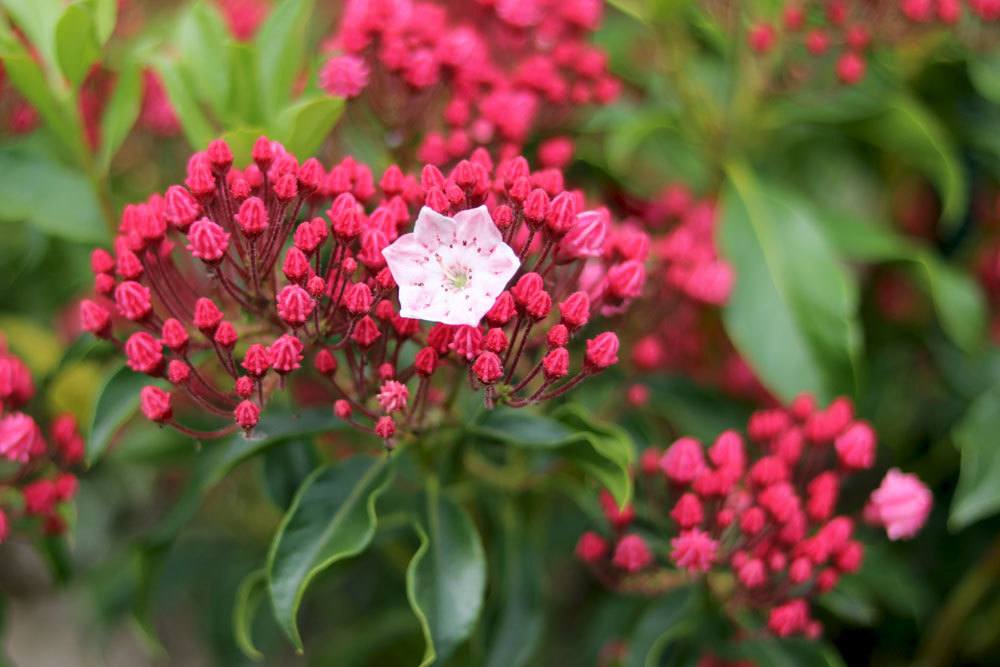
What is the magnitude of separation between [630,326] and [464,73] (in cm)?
43

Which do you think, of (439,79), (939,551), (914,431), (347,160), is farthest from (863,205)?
(347,160)

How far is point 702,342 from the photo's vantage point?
1800 millimetres

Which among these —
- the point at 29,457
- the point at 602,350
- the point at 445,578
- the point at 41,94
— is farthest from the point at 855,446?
the point at 41,94

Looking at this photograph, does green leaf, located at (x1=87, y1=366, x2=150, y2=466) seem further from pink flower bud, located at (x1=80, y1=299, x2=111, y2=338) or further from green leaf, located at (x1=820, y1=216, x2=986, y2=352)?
green leaf, located at (x1=820, y1=216, x2=986, y2=352)

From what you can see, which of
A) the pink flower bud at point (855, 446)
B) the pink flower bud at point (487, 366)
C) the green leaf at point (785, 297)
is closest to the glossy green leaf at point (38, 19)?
the pink flower bud at point (487, 366)

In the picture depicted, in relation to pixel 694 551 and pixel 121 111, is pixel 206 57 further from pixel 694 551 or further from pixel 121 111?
pixel 694 551

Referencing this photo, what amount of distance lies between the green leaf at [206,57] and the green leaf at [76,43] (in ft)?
0.36

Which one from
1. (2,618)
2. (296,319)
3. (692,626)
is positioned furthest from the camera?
(2,618)

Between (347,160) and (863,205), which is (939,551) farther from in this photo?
(347,160)

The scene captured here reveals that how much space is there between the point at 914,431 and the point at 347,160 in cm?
123

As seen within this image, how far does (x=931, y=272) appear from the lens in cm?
154

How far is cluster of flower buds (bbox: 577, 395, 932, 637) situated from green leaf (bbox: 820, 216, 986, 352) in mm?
329

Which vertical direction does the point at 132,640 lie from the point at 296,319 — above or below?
below

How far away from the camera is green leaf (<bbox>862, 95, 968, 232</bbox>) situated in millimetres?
1547
